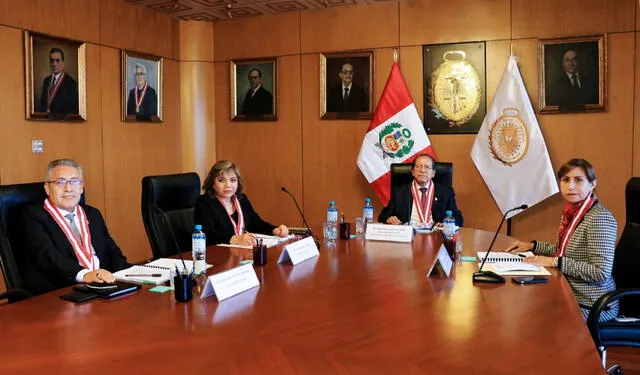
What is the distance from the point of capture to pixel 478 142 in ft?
16.8

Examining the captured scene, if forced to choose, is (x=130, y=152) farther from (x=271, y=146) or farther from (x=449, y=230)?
(x=449, y=230)

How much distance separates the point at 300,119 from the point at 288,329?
4.29 metres

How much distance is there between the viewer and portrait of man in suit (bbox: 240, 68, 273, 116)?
5973 millimetres

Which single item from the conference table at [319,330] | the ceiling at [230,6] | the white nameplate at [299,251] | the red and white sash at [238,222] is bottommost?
the conference table at [319,330]

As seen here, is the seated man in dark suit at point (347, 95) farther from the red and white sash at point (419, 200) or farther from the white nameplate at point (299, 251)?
the white nameplate at point (299, 251)

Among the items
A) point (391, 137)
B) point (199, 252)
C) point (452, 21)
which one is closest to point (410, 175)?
point (391, 137)

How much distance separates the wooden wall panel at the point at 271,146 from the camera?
5.90 meters

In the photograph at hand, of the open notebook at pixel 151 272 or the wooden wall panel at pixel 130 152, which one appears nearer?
the open notebook at pixel 151 272

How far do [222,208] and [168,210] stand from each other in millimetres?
318

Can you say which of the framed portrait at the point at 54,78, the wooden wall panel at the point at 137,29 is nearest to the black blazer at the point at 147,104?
the wooden wall panel at the point at 137,29

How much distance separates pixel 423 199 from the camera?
4.32m

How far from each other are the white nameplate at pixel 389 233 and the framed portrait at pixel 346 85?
230 cm

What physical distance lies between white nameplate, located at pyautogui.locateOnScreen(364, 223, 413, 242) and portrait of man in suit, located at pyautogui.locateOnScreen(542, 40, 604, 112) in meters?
2.32

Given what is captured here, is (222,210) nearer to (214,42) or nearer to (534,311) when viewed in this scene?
(534,311)
